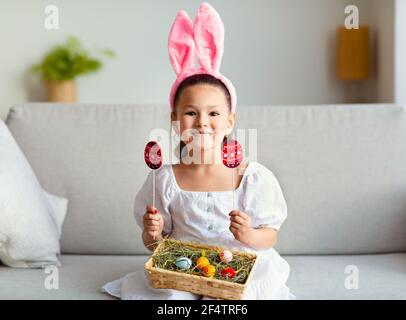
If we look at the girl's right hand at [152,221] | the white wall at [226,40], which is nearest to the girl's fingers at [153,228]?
the girl's right hand at [152,221]

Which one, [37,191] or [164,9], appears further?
[164,9]

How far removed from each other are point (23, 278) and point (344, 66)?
7.35ft

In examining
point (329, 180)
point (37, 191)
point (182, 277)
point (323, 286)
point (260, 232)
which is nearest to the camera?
point (182, 277)

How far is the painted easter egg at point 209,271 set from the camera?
1533mm

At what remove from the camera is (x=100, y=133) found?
7.22ft

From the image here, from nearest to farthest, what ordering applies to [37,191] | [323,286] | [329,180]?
[323,286] → [37,191] → [329,180]

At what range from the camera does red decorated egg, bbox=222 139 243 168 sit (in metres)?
1.61

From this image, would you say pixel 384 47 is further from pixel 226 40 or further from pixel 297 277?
pixel 297 277

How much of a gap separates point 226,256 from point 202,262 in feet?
0.21

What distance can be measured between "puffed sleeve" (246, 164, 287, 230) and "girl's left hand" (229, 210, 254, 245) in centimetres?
9

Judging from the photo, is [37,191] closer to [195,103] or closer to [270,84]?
[195,103]

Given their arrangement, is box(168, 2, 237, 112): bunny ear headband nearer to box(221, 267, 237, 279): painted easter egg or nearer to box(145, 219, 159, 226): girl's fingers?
box(145, 219, 159, 226): girl's fingers

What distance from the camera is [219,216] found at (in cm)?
171
